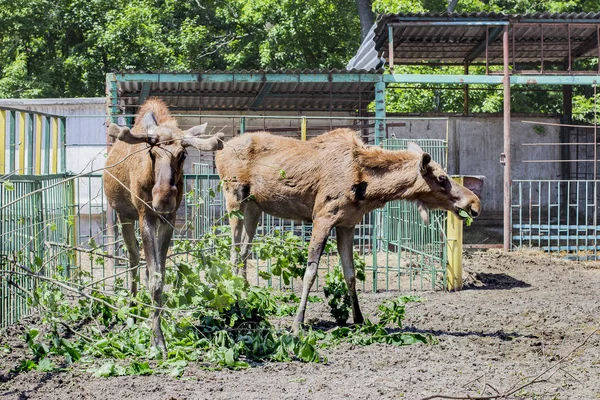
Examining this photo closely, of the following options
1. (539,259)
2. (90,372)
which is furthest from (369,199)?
(539,259)

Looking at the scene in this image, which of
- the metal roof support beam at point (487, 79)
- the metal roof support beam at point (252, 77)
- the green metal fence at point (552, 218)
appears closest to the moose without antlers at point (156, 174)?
the metal roof support beam at point (252, 77)

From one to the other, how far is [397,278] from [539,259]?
433cm

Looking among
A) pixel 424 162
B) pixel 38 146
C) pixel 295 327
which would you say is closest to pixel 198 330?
pixel 295 327

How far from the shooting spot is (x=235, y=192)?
10.2m

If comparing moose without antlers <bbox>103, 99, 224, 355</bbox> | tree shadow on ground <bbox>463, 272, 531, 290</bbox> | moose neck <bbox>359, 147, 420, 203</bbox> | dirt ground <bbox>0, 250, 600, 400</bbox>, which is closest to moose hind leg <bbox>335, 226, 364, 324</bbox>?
moose neck <bbox>359, 147, 420, 203</bbox>

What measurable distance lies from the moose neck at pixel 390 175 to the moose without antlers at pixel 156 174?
216 centimetres

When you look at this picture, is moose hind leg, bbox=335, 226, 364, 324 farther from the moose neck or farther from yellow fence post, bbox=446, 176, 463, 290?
yellow fence post, bbox=446, 176, 463, 290

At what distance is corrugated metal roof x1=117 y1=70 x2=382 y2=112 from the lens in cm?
1888

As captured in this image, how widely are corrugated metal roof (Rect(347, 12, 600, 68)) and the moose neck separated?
938cm

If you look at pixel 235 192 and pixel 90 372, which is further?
pixel 235 192

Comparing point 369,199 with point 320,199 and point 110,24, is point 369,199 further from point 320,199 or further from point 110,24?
point 110,24

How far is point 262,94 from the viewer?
65.4 feet

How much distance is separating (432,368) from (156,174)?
3.02 meters

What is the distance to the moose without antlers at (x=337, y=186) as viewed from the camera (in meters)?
9.27
